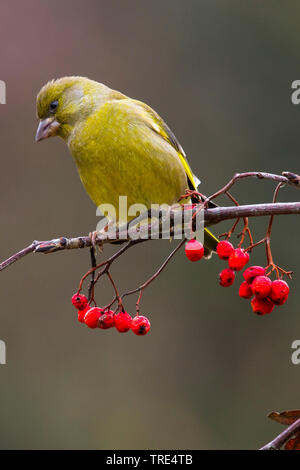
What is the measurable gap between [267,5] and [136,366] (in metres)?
3.57

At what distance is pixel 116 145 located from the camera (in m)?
2.87

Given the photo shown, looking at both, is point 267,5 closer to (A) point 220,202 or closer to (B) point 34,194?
(A) point 220,202

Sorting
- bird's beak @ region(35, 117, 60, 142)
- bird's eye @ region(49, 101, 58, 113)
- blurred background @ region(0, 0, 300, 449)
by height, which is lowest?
blurred background @ region(0, 0, 300, 449)

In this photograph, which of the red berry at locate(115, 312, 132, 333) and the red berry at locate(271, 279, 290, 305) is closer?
the red berry at locate(271, 279, 290, 305)

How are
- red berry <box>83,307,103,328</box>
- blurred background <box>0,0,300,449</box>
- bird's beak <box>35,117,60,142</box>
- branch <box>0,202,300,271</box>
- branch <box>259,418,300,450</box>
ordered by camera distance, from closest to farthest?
branch <box>259,418,300,450</box>
branch <box>0,202,300,271</box>
red berry <box>83,307,103,328</box>
bird's beak <box>35,117,60,142</box>
blurred background <box>0,0,300,449</box>

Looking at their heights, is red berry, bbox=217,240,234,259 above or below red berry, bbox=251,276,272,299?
above

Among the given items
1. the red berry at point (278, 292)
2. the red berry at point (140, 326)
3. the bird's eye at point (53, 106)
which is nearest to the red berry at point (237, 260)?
the red berry at point (278, 292)

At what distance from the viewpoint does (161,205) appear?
2914 millimetres

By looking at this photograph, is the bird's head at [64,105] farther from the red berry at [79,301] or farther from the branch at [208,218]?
the branch at [208,218]

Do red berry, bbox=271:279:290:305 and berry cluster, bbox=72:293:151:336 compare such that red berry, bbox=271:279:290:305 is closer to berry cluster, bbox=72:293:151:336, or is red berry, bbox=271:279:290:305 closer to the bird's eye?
berry cluster, bbox=72:293:151:336

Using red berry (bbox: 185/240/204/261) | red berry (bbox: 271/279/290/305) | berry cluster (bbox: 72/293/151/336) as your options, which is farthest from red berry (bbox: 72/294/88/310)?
red berry (bbox: 271/279/290/305)

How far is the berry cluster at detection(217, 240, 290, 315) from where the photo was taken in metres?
1.90

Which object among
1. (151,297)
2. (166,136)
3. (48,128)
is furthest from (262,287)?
Answer: (151,297)

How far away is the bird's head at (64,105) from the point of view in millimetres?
3115
